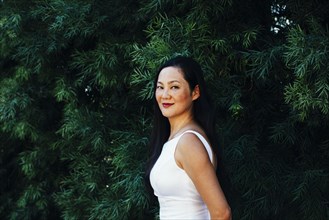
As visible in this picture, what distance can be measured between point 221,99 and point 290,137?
43cm

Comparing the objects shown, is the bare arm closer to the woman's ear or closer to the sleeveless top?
the sleeveless top

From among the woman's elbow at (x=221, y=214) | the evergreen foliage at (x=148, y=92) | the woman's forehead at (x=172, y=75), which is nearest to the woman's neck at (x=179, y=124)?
the woman's forehead at (x=172, y=75)

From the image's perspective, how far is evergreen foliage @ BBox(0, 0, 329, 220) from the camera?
3.80 meters

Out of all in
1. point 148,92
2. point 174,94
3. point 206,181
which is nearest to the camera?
point 206,181

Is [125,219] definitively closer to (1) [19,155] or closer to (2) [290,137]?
(2) [290,137]

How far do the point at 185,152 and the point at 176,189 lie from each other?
133 millimetres

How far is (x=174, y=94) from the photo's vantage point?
2.44m

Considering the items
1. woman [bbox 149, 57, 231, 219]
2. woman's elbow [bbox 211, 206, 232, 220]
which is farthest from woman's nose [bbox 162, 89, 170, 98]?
woman's elbow [bbox 211, 206, 232, 220]

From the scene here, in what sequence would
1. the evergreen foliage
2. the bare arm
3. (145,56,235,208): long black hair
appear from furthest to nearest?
1. the evergreen foliage
2. (145,56,235,208): long black hair
3. the bare arm

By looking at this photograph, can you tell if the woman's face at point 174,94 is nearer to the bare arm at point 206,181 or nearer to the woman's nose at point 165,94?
the woman's nose at point 165,94

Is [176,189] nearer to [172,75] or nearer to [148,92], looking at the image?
[172,75]

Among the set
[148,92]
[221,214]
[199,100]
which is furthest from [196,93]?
[148,92]

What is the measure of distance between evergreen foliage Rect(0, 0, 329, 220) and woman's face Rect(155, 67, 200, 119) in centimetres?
102

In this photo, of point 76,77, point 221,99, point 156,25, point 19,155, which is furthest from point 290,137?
point 19,155
